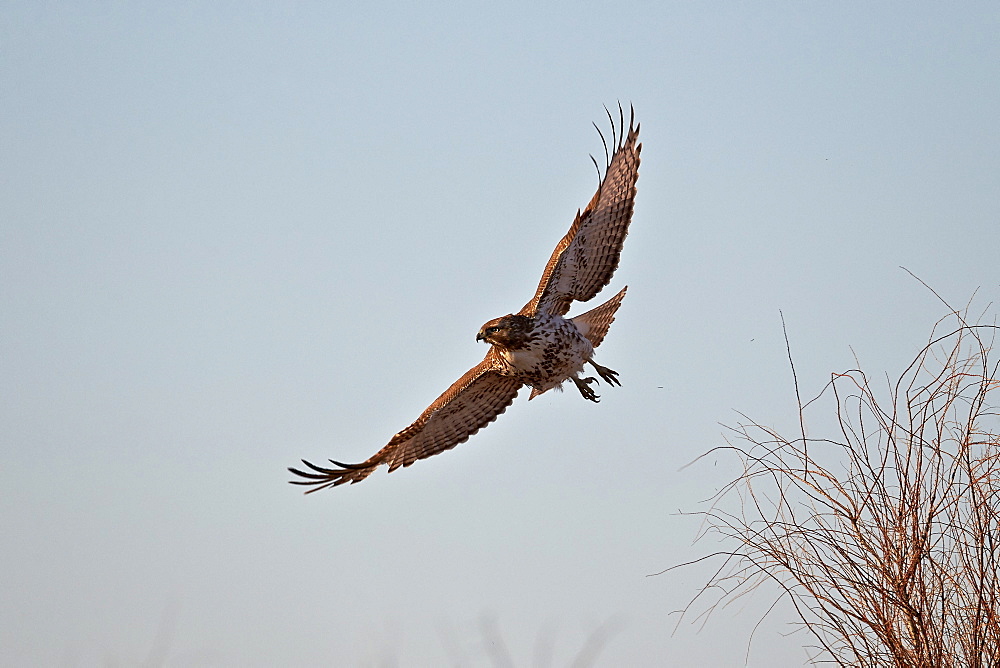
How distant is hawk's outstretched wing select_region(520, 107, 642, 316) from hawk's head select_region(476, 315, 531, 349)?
1.03 feet

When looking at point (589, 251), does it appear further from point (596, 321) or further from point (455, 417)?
point (455, 417)

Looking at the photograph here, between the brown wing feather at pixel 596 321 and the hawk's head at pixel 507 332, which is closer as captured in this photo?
the hawk's head at pixel 507 332

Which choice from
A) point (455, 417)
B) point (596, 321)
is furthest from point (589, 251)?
point (455, 417)

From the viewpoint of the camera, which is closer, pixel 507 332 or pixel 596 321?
pixel 507 332

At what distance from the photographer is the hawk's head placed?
7.95 m

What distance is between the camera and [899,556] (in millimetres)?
4172

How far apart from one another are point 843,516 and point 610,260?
4368mm

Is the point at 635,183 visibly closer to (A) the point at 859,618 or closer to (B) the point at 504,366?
(B) the point at 504,366

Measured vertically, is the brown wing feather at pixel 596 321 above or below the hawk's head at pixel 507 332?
above

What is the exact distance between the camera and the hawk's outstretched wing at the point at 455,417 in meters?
8.19

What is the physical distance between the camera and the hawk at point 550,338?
805 cm

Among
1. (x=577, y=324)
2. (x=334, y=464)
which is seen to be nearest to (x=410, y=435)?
(x=334, y=464)

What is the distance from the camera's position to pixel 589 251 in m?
8.49

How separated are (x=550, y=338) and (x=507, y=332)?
0.32 meters
